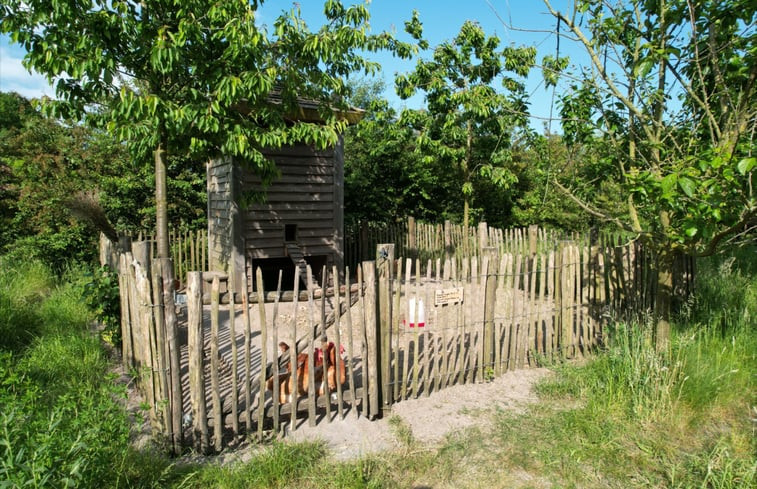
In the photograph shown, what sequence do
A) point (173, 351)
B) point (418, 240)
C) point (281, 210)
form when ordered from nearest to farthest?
1. point (173, 351)
2. point (281, 210)
3. point (418, 240)

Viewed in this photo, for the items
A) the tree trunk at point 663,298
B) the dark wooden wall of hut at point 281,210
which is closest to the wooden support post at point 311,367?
the tree trunk at point 663,298

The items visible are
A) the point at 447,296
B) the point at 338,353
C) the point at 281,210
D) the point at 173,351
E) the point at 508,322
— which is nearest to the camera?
the point at 173,351

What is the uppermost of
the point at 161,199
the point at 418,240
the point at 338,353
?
the point at 161,199

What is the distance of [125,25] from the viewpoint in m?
5.86

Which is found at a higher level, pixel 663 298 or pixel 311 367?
pixel 663 298

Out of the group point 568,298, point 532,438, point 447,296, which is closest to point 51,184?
point 447,296

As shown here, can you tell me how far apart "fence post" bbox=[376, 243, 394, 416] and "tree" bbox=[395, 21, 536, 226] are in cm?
867

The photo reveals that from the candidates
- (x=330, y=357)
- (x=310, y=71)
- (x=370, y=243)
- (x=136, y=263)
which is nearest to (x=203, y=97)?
(x=310, y=71)

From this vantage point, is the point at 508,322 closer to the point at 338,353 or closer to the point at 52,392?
the point at 338,353

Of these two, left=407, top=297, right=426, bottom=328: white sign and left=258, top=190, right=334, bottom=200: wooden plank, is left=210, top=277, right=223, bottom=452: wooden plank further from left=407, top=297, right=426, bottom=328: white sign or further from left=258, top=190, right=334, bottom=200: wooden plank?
left=258, top=190, right=334, bottom=200: wooden plank

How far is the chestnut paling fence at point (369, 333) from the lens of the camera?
378cm

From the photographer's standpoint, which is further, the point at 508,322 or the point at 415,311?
the point at 508,322

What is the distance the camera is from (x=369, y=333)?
174 inches

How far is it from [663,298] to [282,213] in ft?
23.4
